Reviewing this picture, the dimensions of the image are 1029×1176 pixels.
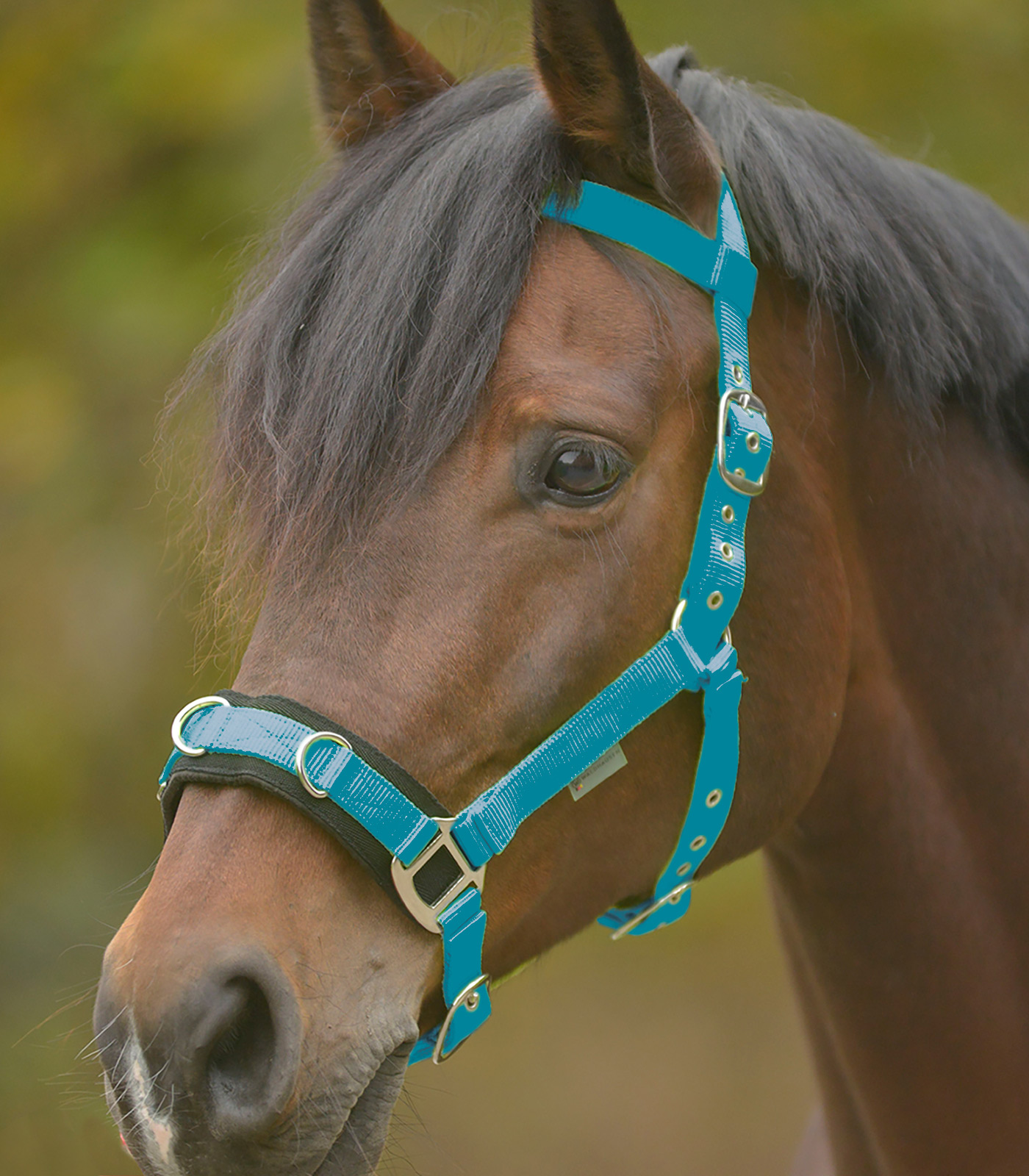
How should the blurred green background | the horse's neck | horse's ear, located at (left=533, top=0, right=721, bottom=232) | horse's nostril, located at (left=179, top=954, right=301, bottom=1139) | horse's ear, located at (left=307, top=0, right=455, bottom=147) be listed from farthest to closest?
the blurred green background, horse's ear, located at (left=307, top=0, right=455, bottom=147), the horse's neck, horse's ear, located at (left=533, top=0, right=721, bottom=232), horse's nostril, located at (left=179, top=954, right=301, bottom=1139)

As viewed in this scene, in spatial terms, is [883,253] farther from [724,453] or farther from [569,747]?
[569,747]

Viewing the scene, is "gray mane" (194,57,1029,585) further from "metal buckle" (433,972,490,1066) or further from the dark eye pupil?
"metal buckle" (433,972,490,1066)

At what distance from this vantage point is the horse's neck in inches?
68.7

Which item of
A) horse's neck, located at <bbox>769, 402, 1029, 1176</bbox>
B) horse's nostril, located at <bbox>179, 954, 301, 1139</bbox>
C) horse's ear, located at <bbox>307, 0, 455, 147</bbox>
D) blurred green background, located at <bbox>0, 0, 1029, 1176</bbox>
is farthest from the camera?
blurred green background, located at <bbox>0, 0, 1029, 1176</bbox>

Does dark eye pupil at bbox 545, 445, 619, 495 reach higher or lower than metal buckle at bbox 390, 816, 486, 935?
higher

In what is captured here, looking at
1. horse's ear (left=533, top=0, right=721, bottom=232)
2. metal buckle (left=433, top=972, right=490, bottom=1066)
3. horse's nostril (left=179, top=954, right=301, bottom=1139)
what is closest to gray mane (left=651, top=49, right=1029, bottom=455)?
horse's ear (left=533, top=0, right=721, bottom=232)

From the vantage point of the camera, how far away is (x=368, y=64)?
1.95m

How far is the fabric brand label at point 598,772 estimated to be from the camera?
4.77ft

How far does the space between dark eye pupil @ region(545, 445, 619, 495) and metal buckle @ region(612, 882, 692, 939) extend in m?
0.66

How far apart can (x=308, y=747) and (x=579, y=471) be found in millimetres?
526

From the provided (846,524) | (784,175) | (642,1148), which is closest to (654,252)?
(784,175)

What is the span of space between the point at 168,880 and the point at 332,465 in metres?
0.58

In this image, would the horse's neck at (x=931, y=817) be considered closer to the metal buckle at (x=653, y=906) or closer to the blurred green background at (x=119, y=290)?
the metal buckle at (x=653, y=906)

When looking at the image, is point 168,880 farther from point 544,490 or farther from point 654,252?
point 654,252
